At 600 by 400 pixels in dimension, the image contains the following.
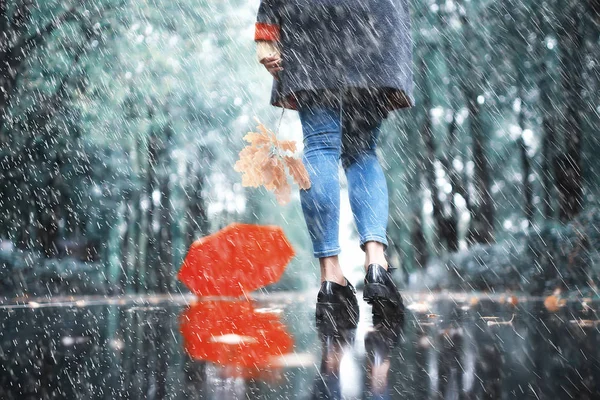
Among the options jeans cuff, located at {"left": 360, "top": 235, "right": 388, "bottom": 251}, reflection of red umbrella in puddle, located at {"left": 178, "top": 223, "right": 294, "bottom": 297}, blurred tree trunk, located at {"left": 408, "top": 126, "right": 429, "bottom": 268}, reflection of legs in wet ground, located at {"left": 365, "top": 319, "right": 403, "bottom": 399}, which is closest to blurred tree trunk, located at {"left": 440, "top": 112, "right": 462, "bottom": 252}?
blurred tree trunk, located at {"left": 408, "top": 126, "right": 429, "bottom": 268}

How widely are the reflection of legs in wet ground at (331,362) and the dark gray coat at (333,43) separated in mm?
1320

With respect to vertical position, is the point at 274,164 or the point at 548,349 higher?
the point at 274,164

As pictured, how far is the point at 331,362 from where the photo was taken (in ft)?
6.34

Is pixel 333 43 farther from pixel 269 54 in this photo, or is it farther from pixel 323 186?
pixel 323 186

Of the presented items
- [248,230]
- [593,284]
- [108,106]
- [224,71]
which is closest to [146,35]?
[108,106]

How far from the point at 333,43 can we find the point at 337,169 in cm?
64

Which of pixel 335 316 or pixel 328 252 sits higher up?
pixel 328 252

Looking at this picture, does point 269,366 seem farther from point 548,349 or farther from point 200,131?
point 200,131

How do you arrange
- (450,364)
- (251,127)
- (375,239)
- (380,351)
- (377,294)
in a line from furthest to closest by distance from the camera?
(251,127) → (375,239) → (377,294) → (380,351) → (450,364)

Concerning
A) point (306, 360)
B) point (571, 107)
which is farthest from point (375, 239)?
point (571, 107)

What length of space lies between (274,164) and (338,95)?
53cm

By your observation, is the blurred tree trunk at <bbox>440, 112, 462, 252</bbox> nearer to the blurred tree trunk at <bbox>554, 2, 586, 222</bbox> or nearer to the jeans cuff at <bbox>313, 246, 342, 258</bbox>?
the blurred tree trunk at <bbox>554, 2, 586, 222</bbox>

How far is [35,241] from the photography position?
13.8 m

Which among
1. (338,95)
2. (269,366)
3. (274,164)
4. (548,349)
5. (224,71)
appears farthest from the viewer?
(224,71)
